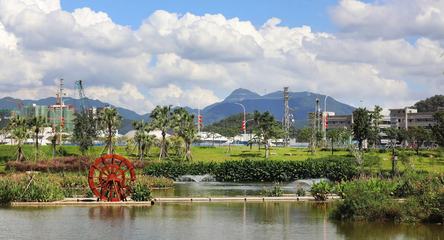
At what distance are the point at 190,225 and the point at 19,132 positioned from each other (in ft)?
253

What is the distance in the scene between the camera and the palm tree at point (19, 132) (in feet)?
366

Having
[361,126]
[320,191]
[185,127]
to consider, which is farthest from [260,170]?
[361,126]

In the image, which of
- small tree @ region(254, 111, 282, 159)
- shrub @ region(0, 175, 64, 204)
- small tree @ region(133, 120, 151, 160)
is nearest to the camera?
shrub @ region(0, 175, 64, 204)

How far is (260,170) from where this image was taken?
95.1 metres

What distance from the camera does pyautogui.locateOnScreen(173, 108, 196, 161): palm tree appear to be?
402 feet

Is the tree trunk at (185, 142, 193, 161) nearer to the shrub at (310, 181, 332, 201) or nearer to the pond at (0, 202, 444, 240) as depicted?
the shrub at (310, 181, 332, 201)

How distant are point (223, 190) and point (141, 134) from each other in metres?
49.0

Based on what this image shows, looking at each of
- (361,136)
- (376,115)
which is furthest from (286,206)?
(376,115)

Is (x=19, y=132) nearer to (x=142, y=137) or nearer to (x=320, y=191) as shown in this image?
(x=142, y=137)

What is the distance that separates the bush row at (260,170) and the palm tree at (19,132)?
2665 centimetres

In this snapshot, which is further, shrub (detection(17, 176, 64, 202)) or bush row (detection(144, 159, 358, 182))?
bush row (detection(144, 159, 358, 182))

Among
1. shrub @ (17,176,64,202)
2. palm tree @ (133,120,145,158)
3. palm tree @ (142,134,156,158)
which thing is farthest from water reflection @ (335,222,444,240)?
palm tree @ (133,120,145,158)

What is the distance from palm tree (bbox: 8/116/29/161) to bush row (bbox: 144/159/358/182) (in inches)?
1049

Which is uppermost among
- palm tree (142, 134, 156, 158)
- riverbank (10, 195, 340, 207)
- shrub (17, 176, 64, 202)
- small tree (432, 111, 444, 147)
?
small tree (432, 111, 444, 147)
